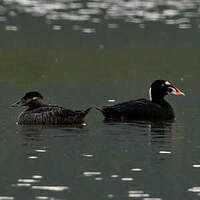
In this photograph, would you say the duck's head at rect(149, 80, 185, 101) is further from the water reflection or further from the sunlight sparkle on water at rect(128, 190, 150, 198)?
the water reflection

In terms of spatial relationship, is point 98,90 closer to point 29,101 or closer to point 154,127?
point 29,101

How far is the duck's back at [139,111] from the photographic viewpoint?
2266cm

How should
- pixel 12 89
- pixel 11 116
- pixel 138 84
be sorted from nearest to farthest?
pixel 11 116 → pixel 12 89 → pixel 138 84

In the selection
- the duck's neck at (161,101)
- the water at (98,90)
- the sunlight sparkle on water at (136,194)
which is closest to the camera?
the sunlight sparkle on water at (136,194)

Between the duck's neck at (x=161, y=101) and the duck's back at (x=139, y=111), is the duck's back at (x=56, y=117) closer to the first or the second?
the duck's back at (x=139, y=111)

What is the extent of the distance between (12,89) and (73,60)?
262 inches

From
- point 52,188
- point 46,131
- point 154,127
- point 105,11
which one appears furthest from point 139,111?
point 105,11

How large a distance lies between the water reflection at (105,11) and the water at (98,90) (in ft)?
0.18

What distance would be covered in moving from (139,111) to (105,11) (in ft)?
86.9

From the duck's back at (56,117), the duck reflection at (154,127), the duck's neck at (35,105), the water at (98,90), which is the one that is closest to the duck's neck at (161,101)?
the water at (98,90)

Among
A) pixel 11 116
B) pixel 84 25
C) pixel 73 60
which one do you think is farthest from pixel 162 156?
pixel 84 25

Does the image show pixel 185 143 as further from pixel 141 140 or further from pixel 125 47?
pixel 125 47

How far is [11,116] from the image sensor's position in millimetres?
22594

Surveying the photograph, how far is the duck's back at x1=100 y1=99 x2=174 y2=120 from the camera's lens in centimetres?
2266
